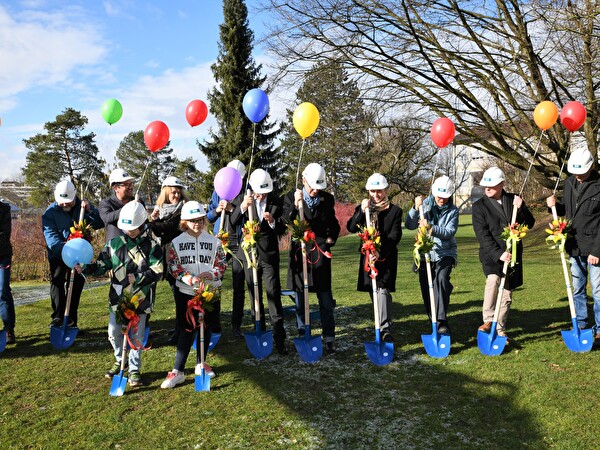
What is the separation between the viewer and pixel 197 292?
5152mm

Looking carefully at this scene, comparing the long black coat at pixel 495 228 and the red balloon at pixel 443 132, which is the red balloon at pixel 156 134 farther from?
the long black coat at pixel 495 228

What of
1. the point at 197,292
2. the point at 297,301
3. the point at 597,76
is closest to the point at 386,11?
the point at 597,76

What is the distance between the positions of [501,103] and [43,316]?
10.1 m

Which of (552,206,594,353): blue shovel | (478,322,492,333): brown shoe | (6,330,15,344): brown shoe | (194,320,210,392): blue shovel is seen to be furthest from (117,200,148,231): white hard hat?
(552,206,594,353): blue shovel

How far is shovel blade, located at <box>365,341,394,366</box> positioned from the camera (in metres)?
5.76

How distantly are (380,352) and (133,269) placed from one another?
2.93 meters

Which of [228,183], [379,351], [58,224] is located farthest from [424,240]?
[58,224]

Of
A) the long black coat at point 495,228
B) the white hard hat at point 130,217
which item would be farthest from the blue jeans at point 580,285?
the white hard hat at point 130,217

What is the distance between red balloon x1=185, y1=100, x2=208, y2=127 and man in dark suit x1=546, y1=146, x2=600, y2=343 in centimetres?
499

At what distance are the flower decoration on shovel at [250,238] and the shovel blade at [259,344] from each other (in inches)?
32.7

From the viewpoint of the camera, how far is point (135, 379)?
203 inches

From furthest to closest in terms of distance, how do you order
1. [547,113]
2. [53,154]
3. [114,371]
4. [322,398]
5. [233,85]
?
[53,154] → [233,85] → [547,113] → [114,371] → [322,398]

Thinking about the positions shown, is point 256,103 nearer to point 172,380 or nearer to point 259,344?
point 259,344

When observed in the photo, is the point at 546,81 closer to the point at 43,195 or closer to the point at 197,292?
the point at 197,292
